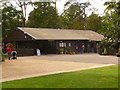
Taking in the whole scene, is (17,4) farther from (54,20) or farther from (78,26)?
(78,26)

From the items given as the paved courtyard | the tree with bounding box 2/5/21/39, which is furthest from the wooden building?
the paved courtyard

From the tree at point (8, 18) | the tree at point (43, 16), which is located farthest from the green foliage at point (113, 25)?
the tree at point (43, 16)

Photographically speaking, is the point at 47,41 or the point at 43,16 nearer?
the point at 47,41

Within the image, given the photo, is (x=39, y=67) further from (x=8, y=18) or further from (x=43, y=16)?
(x=43, y=16)

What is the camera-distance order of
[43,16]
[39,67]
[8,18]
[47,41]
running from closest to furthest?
[39,67] → [47,41] → [8,18] → [43,16]

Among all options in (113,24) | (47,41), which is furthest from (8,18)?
(113,24)

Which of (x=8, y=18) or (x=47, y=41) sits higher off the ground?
(x=8, y=18)

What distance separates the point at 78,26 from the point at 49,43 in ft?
80.3

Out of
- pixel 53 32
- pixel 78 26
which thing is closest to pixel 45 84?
pixel 53 32

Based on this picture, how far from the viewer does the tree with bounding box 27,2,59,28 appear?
2180 inches

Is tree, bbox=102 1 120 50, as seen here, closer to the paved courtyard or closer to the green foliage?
the green foliage

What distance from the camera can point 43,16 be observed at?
182 feet

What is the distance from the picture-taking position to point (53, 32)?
1672 inches

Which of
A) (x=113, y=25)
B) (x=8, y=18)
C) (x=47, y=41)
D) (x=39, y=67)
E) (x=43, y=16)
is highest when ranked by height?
(x=43, y=16)
